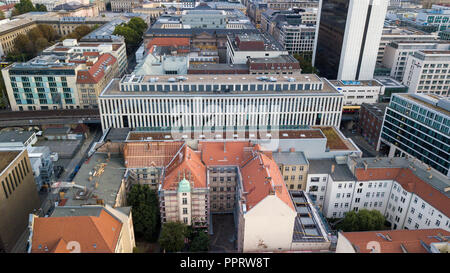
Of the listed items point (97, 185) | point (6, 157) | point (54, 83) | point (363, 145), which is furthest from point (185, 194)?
point (54, 83)

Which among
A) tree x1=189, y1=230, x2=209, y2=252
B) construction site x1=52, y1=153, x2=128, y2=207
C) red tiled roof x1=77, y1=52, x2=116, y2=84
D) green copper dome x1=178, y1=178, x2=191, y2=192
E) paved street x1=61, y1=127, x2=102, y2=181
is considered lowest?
paved street x1=61, y1=127, x2=102, y2=181

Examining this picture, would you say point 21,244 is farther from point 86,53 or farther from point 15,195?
point 86,53

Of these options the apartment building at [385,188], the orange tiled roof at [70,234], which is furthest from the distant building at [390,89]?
the orange tiled roof at [70,234]

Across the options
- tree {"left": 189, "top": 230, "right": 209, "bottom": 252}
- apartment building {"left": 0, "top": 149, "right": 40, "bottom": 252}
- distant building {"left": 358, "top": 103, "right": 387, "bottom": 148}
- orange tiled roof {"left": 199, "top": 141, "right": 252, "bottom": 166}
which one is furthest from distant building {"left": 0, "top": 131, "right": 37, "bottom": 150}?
distant building {"left": 358, "top": 103, "right": 387, "bottom": 148}

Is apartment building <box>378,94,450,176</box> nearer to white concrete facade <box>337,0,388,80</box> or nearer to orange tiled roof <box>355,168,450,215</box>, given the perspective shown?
orange tiled roof <box>355,168,450,215</box>

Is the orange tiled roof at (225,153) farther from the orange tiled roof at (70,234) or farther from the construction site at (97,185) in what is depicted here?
the orange tiled roof at (70,234)
